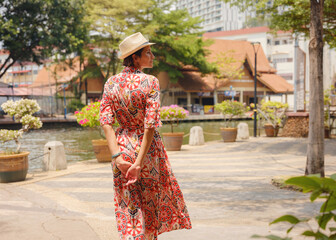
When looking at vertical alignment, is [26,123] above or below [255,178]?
above

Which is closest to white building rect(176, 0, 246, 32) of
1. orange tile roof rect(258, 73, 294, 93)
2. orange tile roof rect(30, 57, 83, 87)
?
orange tile roof rect(258, 73, 294, 93)

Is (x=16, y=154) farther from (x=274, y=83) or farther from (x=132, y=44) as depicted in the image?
(x=274, y=83)

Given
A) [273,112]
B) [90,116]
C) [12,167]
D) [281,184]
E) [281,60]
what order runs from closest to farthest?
[281,184]
[12,167]
[90,116]
[273,112]
[281,60]

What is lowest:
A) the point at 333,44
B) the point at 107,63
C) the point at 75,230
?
the point at 75,230

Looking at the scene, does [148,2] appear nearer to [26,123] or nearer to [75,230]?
[26,123]

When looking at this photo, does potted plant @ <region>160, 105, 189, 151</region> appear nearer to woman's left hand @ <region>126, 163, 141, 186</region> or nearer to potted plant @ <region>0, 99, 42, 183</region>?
potted plant @ <region>0, 99, 42, 183</region>

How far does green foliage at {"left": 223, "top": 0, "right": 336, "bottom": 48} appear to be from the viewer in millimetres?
11289

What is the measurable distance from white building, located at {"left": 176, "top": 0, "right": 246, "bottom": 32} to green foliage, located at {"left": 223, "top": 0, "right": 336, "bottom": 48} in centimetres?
10507

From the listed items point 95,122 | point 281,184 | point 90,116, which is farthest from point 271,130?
point 281,184

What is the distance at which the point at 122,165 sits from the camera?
2740 millimetres

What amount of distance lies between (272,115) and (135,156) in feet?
49.7

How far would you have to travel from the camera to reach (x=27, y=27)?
993 inches

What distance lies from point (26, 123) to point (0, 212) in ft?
11.1

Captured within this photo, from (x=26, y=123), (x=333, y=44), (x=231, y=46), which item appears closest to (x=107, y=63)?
(x=231, y=46)
